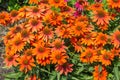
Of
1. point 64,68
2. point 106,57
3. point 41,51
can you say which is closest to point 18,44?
point 41,51

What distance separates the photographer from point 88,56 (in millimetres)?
3373

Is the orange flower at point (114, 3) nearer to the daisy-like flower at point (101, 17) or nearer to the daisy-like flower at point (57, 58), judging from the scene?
the daisy-like flower at point (101, 17)

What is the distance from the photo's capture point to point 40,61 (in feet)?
10.8

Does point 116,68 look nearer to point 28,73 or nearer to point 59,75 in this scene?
point 59,75

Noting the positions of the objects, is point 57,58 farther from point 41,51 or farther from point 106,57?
point 106,57

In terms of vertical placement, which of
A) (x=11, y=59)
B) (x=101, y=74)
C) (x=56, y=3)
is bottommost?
(x=101, y=74)

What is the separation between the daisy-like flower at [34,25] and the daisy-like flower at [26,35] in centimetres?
5

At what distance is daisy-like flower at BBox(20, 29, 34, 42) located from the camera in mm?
3393

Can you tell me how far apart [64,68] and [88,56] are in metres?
0.26

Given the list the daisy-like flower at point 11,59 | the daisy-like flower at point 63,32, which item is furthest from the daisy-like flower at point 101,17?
the daisy-like flower at point 11,59

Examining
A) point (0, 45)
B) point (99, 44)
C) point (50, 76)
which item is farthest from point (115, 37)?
point (0, 45)

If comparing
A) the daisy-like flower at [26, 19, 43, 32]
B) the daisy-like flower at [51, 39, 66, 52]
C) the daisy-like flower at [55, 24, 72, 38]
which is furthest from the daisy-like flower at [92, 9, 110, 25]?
the daisy-like flower at [26, 19, 43, 32]

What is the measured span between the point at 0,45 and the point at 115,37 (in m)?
1.97

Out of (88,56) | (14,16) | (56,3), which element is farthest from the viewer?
(14,16)
